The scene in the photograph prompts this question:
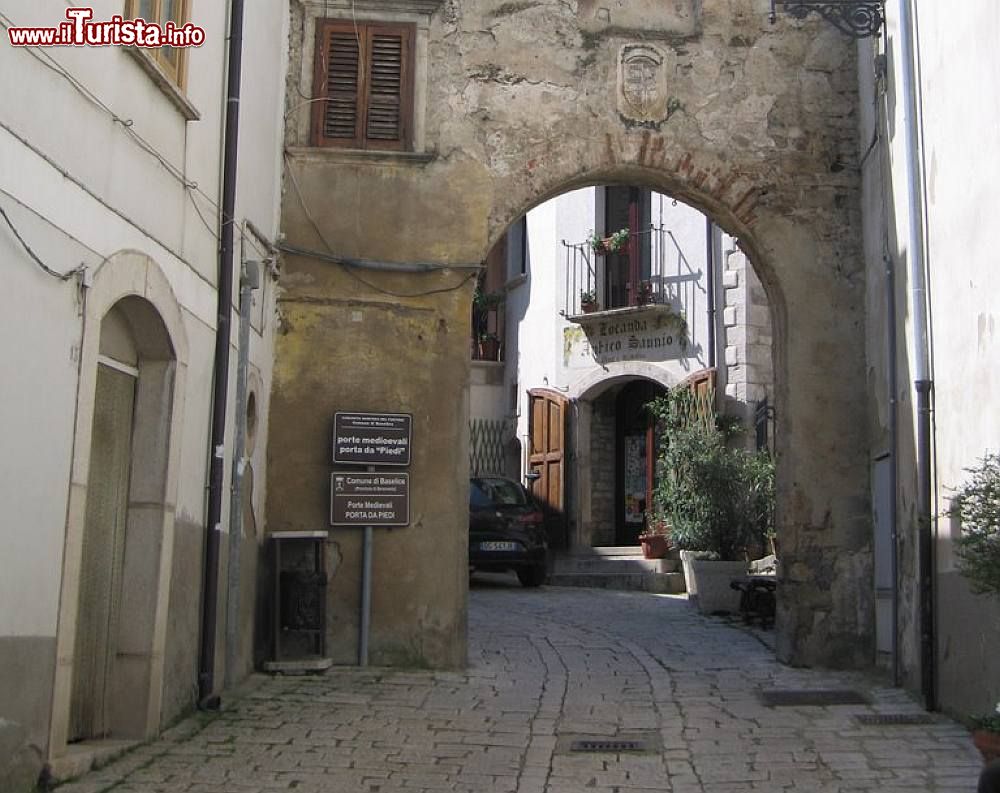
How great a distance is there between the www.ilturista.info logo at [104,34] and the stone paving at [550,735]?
10.7ft

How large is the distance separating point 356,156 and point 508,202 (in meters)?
1.30

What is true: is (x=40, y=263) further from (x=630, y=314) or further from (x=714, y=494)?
(x=630, y=314)

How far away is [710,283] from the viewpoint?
18.9 meters

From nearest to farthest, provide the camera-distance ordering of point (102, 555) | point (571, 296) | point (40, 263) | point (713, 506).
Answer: point (40, 263) < point (102, 555) < point (713, 506) < point (571, 296)

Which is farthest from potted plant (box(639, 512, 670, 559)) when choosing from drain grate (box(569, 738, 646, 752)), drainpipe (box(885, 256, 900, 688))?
drain grate (box(569, 738, 646, 752))

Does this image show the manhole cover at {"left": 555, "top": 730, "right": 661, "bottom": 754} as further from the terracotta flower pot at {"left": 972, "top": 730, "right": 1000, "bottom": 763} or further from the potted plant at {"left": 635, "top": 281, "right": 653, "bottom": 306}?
the potted plant at {"left": 635, "top": 281, "right": 653, "bottom": 306}

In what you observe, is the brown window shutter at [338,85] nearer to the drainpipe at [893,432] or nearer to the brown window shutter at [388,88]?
the brown window shutter at [388,88]

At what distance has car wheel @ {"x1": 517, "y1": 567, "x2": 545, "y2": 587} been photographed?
16.8m

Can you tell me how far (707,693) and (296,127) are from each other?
553cm

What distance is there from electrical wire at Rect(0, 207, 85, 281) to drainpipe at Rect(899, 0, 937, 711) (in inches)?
214

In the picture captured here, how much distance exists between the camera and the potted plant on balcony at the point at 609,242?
20.1 metres

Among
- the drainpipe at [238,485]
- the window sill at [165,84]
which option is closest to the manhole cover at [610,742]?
the drainpipe at [238,485]

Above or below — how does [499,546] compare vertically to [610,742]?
above

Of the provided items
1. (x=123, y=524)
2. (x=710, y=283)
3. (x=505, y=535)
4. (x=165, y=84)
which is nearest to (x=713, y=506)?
(x=505, y=535)
